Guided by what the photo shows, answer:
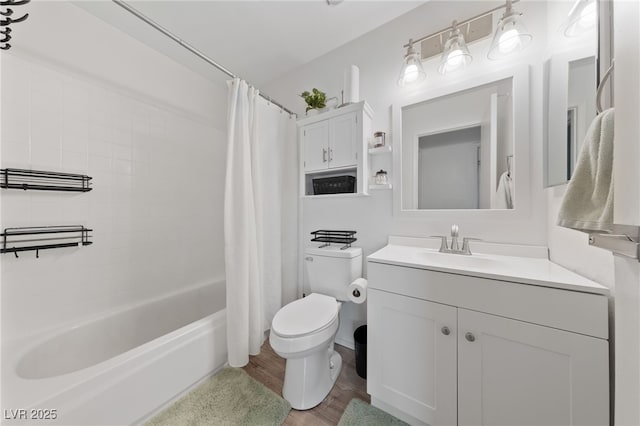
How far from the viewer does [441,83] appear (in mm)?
1406

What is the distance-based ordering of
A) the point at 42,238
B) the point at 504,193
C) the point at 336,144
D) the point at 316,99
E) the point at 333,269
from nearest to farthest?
the point at 504,193 → the point at 42,238 → the point at 333,269 → the point at 336,144 → the point at 316,99

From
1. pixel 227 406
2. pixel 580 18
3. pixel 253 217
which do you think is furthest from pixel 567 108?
pixel 227 406

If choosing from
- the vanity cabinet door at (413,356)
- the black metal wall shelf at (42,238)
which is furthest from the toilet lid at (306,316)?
the black metal wall shelf at (42,238)

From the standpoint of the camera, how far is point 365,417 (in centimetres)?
112

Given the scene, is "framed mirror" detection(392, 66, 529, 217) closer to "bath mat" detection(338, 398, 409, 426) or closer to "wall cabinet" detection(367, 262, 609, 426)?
"wall cabinet" detection(367, 262, 609, 426)

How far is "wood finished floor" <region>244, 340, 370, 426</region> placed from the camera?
3.73 feet

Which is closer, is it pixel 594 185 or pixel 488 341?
pixel 594 185

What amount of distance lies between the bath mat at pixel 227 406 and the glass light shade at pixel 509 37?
7.71ft

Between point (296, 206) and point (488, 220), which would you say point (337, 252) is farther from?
point (488, 220)

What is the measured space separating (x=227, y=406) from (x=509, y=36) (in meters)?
2.59

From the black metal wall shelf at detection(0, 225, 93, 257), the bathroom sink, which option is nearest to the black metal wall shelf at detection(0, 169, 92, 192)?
the black metal wall shelf at detection(0, 225, 93, 257)

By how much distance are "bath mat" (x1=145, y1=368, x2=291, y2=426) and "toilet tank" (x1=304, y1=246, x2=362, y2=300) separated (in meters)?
0.69

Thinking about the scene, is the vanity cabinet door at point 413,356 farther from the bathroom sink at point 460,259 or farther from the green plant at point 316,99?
the green plant at point 316,99

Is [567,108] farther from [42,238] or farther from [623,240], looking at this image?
[42,238]
